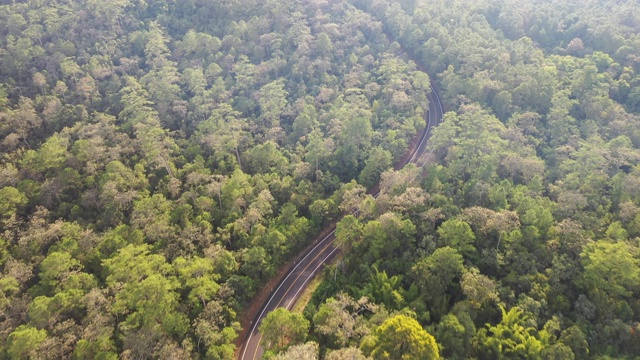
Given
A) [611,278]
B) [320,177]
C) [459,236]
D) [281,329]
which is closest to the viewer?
[611,278]

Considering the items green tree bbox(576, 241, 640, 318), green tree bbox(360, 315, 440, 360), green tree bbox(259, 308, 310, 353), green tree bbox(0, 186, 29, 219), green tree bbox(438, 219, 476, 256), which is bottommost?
green tree bbox(0, 186, 29, 219)

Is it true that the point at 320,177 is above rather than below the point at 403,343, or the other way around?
below

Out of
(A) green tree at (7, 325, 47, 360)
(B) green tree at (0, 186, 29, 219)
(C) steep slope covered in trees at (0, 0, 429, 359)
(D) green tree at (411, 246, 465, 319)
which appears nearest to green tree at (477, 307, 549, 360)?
(D) green tree at (411, 246, 465, 319)

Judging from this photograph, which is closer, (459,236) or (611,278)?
(611,278)

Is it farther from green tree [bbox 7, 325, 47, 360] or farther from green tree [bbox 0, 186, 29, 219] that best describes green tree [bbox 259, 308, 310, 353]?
green tree [bbox 0, 186, 29, 219]

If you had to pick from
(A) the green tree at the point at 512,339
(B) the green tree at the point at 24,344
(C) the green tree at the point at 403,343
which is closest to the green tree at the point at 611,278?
(A) the green tree at the point at 512,339

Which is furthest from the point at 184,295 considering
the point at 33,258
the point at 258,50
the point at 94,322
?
the point at 258,50

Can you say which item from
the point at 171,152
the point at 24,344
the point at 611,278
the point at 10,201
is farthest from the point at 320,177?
the point at 10,201

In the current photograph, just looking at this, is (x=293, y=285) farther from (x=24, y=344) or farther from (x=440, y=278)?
(x=24, y=344)

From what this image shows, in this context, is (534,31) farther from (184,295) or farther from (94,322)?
(94,322)
